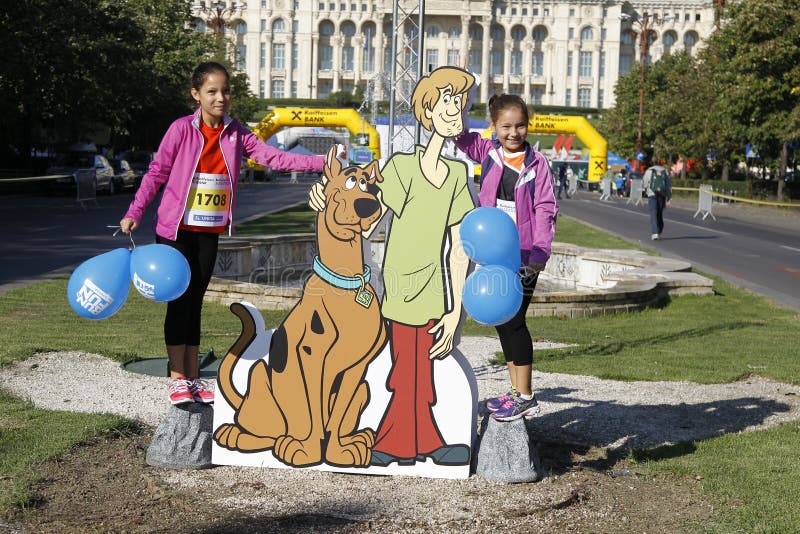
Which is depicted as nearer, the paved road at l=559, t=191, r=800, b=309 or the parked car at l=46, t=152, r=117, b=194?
the paved road at l=559, t=191, r=800, b=309

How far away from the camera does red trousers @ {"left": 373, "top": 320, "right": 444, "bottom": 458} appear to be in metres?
5.48

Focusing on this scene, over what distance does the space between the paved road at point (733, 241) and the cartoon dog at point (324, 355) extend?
973 cm

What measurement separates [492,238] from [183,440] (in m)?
1.89

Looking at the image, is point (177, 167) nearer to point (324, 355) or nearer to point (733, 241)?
point (324, 355)

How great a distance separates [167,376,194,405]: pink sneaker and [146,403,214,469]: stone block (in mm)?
49

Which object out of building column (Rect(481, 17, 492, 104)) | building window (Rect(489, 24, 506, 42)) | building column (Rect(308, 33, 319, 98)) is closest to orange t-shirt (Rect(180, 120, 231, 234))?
building column (Rect(308, 33, 319, 98))

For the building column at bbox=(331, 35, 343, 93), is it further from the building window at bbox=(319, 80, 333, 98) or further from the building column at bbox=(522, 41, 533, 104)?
the building column at bbox=(522, 41, 533, 104)

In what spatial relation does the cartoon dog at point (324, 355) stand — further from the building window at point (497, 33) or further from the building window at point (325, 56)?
the building window at point (497, 33)

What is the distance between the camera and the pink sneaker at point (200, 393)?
5.66 meters

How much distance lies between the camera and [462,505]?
503cm

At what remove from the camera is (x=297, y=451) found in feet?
18.2

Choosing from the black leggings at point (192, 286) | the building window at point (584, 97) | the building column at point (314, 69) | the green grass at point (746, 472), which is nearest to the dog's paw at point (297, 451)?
the black leggings at point (192, 286)

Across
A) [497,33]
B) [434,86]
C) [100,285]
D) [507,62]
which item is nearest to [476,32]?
[497,33]

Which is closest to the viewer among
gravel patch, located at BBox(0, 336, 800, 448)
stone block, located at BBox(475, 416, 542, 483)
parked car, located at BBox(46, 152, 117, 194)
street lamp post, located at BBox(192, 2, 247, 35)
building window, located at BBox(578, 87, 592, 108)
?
stone block, located at BBox(475, 416, 542, 483)
